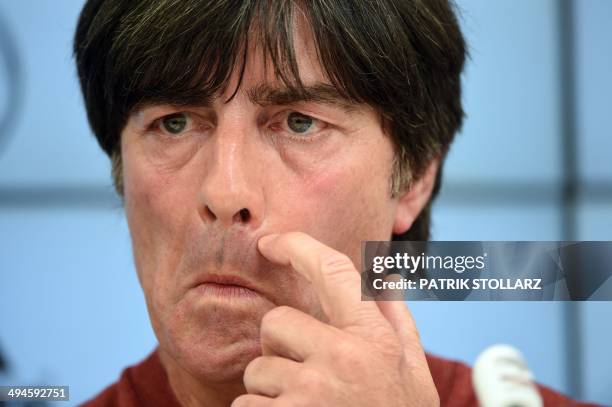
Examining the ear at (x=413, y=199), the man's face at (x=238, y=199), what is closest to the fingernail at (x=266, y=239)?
the man's face at (x=238, y=199)

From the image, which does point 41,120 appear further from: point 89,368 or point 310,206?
point 310,206

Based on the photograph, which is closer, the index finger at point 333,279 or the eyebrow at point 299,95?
the index finger at point 333,279

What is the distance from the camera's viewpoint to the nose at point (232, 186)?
1019 mm

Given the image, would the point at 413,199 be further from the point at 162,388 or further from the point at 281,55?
the point at 162,388

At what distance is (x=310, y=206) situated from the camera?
1.09m

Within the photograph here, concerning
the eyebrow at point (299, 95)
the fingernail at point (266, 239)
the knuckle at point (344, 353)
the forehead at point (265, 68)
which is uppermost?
the forehead at point (265, 68)

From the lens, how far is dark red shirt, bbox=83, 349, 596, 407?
118 cm

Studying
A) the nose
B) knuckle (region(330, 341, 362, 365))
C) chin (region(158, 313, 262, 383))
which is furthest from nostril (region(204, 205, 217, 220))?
knuckle (region(330, 341, 362, 365))

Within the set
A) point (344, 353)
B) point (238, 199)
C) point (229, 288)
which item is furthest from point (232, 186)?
point (344, 353)

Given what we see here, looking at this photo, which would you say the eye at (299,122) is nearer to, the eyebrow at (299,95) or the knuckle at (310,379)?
the eyebrow at (299,95)

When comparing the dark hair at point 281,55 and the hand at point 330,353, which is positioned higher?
the dark hair at point 281,55

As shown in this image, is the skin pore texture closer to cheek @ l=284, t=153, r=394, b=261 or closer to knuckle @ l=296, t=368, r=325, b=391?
cheek @ l=284, t=153, r=394, b=261

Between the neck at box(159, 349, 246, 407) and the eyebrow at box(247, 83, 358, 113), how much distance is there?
350 millimetres

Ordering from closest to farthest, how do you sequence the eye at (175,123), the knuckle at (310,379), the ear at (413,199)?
the knuckle at (310,379), the eye at (175,123), the ear at (413,199)
